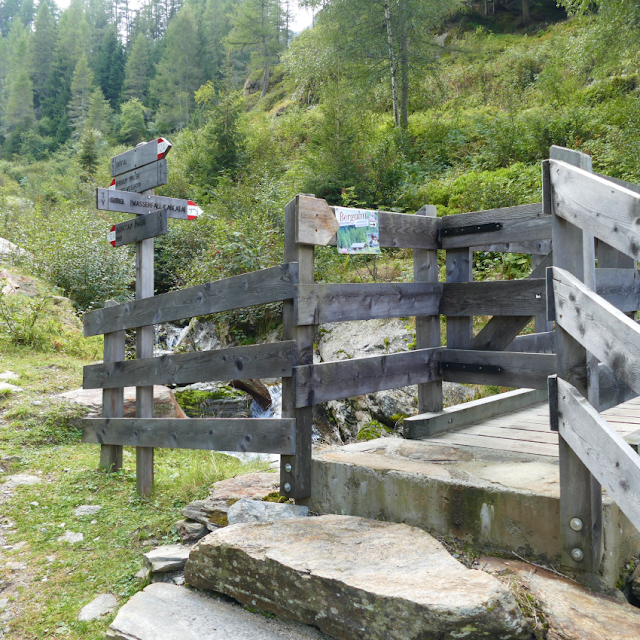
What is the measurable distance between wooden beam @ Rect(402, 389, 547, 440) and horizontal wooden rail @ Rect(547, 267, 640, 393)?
1.60 meters

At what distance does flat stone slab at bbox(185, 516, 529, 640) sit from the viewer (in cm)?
175

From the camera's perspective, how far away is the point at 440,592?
183 centimetres

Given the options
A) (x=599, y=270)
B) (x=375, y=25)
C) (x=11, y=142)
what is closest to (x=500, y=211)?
(x=599, y=270)

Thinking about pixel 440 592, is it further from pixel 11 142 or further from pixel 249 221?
pixel 11 142

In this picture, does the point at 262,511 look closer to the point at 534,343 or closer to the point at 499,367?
the point at 499,367

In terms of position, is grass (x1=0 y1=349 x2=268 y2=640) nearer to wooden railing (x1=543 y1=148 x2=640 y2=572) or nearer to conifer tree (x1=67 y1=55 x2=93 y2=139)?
wooden railing (x1=543 y1=148 x2=640 y2=572)

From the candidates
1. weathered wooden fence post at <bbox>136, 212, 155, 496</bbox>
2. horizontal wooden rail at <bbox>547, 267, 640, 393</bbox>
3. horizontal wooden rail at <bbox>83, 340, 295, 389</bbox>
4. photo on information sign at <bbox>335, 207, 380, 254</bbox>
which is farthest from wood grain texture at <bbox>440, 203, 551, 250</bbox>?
weathered wooden fence post at <bbox>136, 212, 155, 496</bbox>

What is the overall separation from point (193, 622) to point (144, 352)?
8.49 ft

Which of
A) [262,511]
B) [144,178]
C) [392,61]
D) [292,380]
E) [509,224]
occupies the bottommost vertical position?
[262,511]

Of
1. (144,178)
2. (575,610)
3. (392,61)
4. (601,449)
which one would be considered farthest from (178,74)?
(575,610)

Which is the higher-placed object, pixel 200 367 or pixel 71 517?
pixel 200 367

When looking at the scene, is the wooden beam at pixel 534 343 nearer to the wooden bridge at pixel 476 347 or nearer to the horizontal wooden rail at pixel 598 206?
the wooden bridge at pixel 476 347

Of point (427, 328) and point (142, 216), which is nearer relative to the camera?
point (427, 328)

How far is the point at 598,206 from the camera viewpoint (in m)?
1.85
